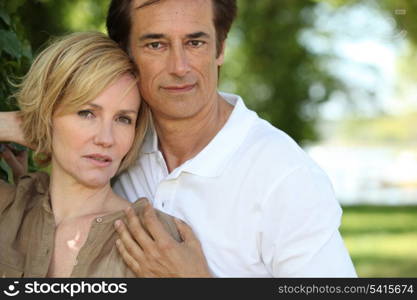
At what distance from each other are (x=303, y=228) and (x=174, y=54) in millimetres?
866

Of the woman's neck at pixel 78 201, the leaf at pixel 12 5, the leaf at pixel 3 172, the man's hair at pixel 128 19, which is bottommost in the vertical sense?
the woman's neck at pixel 78 201

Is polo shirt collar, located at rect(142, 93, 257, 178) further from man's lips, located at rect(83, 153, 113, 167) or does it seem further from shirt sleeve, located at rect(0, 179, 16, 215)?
shirt sleeve, located at rect(0, 179, 16, 215)

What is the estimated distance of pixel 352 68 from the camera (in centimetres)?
1409

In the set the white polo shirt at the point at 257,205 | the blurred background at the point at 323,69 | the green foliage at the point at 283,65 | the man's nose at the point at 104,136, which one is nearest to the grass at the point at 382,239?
the blurred background at the point at 323,69

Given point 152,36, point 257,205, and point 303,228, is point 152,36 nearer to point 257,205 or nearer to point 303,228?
point 257,205

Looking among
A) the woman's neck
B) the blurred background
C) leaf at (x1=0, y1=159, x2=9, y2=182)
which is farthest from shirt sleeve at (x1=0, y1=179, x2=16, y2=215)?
the blurred background

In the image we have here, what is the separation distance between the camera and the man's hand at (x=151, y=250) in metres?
2.69

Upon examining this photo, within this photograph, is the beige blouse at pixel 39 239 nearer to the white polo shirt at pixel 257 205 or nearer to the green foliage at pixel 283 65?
the white polo shirt at pixel 257 205

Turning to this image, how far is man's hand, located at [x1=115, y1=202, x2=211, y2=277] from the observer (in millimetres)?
2686

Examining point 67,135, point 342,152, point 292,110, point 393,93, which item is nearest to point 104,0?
point 292,110

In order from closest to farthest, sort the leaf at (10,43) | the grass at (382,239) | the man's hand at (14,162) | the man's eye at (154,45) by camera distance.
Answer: the man's eye at (154,45), the leaf at (10,43), the man's hand at (14,162), the grass at (382,239)

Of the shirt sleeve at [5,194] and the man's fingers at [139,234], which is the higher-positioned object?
the shirt sleeve at [5,194]

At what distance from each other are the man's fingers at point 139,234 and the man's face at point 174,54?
1.77 ft

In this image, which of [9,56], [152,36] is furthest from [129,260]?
[9,56]
